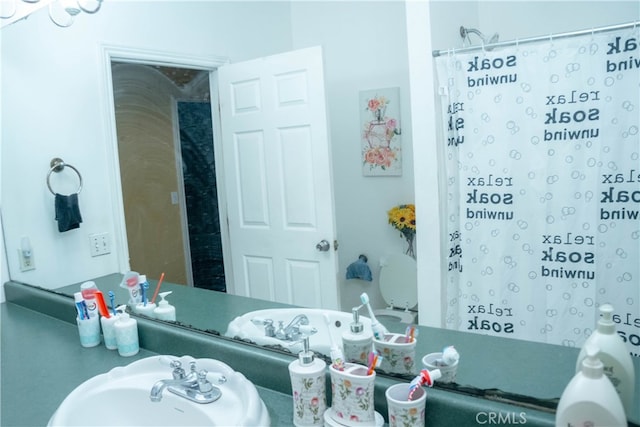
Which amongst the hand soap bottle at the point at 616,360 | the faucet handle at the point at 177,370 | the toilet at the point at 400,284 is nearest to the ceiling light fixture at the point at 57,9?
the faucet handle at the point at 177,370

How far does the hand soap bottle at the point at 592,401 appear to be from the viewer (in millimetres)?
674

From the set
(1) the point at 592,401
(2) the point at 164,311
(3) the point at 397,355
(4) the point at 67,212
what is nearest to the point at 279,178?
(2) the point at 164,311

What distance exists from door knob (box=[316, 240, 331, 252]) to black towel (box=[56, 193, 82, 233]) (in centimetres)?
108

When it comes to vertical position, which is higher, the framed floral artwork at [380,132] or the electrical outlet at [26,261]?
the framed floral artwork at [380,132]

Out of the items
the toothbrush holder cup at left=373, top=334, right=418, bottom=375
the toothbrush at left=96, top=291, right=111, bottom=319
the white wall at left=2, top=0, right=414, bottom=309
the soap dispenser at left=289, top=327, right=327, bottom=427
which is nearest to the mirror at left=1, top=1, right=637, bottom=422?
the white wall at left=2, top=0, right=414, bottom=309

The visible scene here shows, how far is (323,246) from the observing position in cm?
146

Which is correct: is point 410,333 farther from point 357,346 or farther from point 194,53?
point 194,53

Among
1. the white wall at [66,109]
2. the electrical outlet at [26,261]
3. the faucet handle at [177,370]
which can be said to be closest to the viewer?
the faucet handle at [177,370]

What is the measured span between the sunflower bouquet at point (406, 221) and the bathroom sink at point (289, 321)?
0.94 feet

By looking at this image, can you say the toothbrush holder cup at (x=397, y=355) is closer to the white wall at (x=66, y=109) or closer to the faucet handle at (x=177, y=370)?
the faucet handle at (x=177, y=370)

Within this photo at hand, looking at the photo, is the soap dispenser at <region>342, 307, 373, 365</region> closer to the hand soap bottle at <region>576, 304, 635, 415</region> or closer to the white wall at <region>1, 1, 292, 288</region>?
the hand soap bottle at <region>576, 304, 635, 415</region>

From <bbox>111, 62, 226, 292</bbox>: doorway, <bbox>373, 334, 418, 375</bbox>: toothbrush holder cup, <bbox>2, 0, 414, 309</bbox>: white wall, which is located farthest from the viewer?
<bbox>111, 62, 226, 292</bbox>: doorway

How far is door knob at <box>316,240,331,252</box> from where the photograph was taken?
1.45 m

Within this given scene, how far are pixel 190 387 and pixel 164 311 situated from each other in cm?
50
